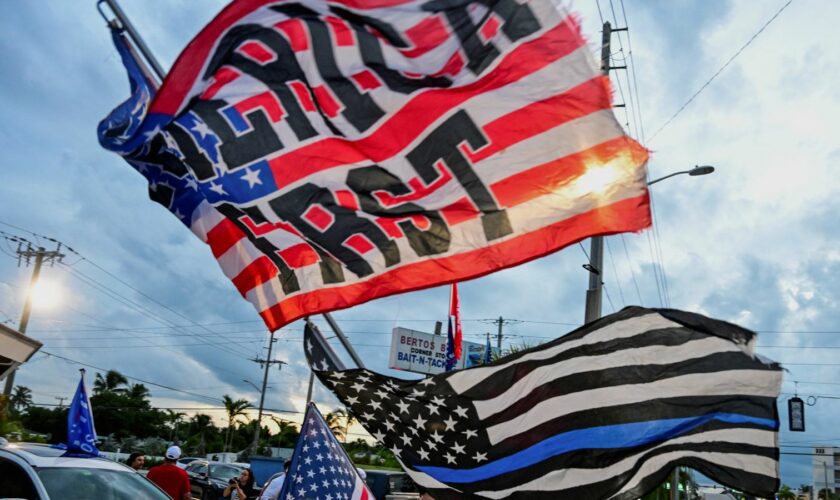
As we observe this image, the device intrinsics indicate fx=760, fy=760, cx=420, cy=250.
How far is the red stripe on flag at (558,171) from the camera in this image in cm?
387

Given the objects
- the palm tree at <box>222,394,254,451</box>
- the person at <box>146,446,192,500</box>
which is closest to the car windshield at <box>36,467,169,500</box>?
the person at <box>146,446,192,500</box>

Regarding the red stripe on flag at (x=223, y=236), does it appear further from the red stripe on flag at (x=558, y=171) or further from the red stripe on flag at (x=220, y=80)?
the red stripe on flag at (x=558, y=171)

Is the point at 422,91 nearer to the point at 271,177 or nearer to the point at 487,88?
the point at 487,88

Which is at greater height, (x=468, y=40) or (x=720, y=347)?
(x=468, y=40)

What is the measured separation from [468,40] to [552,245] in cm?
119

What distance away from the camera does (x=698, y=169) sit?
18.7 metres

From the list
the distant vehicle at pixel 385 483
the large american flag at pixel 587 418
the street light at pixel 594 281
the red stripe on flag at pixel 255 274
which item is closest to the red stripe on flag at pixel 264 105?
the red stripe on flag at pixel 255 274

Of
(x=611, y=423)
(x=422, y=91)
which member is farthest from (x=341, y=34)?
(x=611, y=423)

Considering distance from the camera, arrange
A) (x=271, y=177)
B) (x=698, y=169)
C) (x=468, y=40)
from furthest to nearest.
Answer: (x=698, y=169)
(x=271, y=177)
(x=468, y=40)

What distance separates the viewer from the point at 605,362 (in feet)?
15.7

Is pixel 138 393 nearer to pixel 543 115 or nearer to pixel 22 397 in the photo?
pixel 22 397

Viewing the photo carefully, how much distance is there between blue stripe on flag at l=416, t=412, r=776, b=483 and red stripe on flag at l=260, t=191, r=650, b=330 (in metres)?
1.23

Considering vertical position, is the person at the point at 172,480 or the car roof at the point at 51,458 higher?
the car roof at the point at 51,458

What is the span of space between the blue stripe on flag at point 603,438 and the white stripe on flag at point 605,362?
318mm
